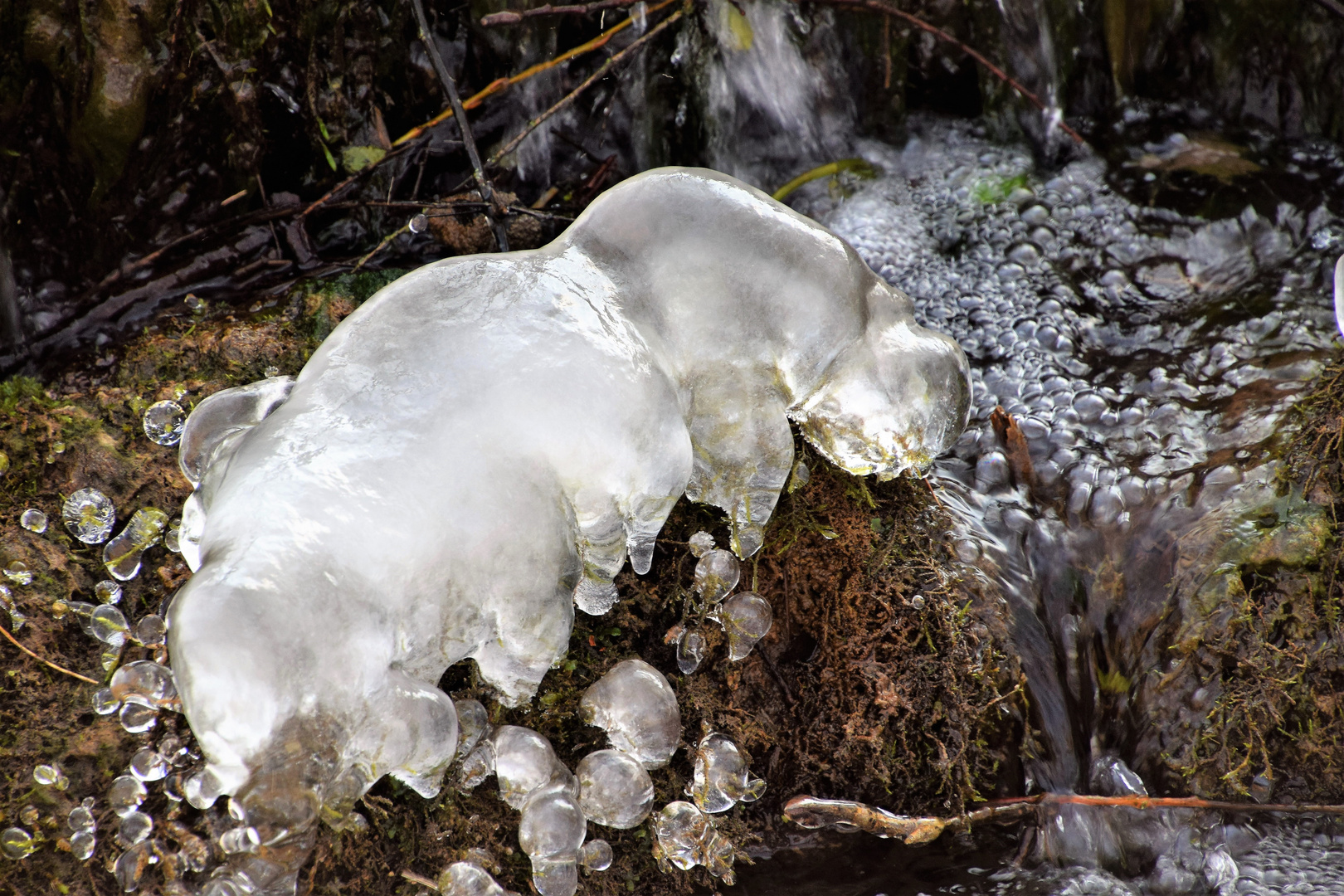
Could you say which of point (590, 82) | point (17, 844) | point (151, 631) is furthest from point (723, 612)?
point (590, 82)

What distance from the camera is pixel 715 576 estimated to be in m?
2.44

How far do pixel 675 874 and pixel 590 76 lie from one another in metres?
2.68

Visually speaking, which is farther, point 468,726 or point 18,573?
point 18,573

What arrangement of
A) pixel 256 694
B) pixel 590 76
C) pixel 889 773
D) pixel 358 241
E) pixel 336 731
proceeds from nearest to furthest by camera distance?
pixel 256 694, pixel 336 731, pixel 889 773, pixel 358 241, pixel 590 76

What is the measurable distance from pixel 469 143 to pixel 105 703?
1.87m

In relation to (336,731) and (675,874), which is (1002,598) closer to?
(675,874)

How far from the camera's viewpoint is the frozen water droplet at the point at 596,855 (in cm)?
234

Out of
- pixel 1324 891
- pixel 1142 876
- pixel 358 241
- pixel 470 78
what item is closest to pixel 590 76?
pixel 470 78

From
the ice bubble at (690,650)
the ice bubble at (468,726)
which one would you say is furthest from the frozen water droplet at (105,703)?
the ice bubble at (690,650)

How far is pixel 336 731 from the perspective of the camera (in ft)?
5.88

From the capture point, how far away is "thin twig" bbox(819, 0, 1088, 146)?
3695 millimetres

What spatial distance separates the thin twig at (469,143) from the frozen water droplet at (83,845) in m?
1.96

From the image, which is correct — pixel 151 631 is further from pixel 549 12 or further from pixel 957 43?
pixel 957 43

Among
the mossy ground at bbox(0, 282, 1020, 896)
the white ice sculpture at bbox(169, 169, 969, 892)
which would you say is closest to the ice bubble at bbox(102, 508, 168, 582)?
the mossy ground at bbox(0, 282, 1020, 896)
